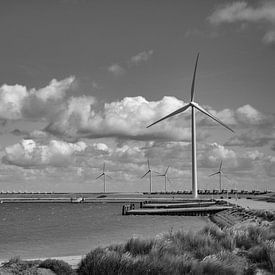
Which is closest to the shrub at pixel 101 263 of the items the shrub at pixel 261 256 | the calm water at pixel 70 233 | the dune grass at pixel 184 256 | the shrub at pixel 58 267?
the dune grass at pixel 184 256

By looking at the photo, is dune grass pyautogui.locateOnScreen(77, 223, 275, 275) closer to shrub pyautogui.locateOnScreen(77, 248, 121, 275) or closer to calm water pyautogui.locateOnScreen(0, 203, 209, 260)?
shrub pyautogui.locateOnScreen(77, 248, 121, 275)

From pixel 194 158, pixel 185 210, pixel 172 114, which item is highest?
pixel 172 114

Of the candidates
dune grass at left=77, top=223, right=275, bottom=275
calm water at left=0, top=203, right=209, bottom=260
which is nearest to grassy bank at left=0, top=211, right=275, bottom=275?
dune grass at left=77, top=223, right=275, bottom=275

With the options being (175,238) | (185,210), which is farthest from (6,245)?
(185,210)

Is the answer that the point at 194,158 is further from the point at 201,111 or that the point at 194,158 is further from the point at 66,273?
the point at 66,273

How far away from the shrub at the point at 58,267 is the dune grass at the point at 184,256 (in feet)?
1.12

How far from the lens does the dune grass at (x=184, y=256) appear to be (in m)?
14.7

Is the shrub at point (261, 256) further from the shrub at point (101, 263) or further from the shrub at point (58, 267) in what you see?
the shrub at point (58, 267)

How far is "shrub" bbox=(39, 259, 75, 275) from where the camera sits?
1470 centimetres

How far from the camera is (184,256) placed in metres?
15.5

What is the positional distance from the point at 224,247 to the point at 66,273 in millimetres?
6978

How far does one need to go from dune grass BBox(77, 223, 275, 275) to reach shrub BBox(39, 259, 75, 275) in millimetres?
342

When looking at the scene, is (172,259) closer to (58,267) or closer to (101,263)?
(101,263)

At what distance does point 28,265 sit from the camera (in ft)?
48.1
